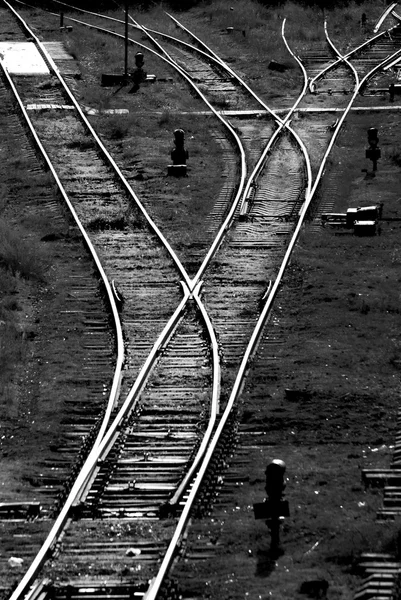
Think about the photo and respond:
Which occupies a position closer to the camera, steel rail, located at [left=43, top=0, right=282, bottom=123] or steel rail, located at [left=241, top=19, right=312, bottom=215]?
steel rail, located at [left=241, top=19, right=312, bottom=215]

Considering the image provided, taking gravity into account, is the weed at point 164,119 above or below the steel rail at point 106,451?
below

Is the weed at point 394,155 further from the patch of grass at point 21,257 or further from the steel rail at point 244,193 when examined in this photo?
the patch of grass at point 21,257

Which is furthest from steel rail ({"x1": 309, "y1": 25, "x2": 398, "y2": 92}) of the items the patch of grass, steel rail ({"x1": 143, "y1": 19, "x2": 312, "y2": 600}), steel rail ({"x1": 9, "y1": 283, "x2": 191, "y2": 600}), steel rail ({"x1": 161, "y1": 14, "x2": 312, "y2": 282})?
steel rail ({"x1": 9, "y1": 283, "x2": 191, "y2": 600})

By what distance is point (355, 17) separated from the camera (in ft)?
146

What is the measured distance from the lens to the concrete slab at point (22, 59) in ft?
121

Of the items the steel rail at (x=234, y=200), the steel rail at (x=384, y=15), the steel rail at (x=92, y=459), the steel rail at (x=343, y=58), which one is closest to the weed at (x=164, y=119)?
the steel rail at (x=234, y=200)

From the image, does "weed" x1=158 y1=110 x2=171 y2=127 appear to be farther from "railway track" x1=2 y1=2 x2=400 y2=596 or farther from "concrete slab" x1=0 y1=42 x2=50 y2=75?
"concrete slab" x1=0 y1=42 x2=50 y2=75

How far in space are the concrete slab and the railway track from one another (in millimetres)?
10339

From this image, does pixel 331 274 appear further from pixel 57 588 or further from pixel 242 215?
pixel 57 588

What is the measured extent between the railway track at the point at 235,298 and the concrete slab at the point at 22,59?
1034 centimetres

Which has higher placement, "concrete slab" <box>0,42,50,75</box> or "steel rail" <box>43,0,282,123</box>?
"steel rail" <box>43,0,282,123</box>

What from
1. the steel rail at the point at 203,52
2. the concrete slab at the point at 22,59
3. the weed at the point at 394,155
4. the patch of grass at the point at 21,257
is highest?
the patch of grass at the point at 21,257

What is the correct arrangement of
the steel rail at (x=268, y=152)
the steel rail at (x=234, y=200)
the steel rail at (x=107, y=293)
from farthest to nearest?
the steel rail at (x=268, y=152), the steel rail at (x=234, y=200), the steel rail at (x=107, y=293)

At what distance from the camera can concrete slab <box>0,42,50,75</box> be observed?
1458 inches
